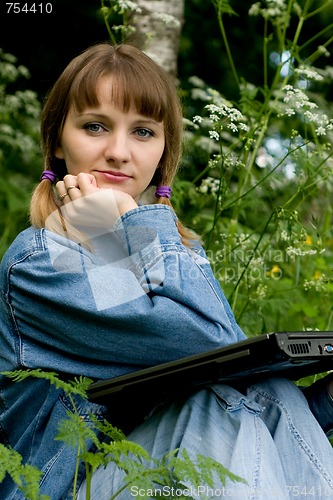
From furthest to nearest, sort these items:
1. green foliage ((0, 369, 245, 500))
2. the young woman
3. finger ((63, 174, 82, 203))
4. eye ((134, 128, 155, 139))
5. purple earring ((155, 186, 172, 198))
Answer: purple earring ((155, 186, 172, 198)) → eye ((134, 128, 155, 139)) → finger ((63, 174, 82, 203)) → the young woman → green foliage ((0, 369, 245, 500))

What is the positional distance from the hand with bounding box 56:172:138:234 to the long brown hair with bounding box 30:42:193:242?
82 mm

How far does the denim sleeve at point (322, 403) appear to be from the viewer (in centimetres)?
212

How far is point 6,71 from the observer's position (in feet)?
15.9

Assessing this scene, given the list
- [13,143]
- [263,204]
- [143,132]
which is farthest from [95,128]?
[13,143]

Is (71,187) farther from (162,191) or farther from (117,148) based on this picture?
(162,191)

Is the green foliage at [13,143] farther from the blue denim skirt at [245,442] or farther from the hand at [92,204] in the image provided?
the blue denim skirt at [245,442]

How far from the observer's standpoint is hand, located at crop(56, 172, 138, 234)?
2209mm

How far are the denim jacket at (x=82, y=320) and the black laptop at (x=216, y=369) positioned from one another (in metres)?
0.08

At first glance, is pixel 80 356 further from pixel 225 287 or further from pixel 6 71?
pixel 6 71

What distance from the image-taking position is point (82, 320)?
1.95m

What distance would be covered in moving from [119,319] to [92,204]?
1.38ft

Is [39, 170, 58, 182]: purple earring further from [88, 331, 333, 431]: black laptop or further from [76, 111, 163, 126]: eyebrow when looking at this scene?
[88, 331, 333, 431]: black laptop

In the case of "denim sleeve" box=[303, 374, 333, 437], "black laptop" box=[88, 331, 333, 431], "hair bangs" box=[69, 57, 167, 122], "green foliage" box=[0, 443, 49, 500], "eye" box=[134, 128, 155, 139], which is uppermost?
"hair bangs" box=[69, 57, 167, 122]

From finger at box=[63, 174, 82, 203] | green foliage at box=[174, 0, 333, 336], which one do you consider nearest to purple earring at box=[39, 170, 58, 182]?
finger at box=[63, 174, 82, 203]
